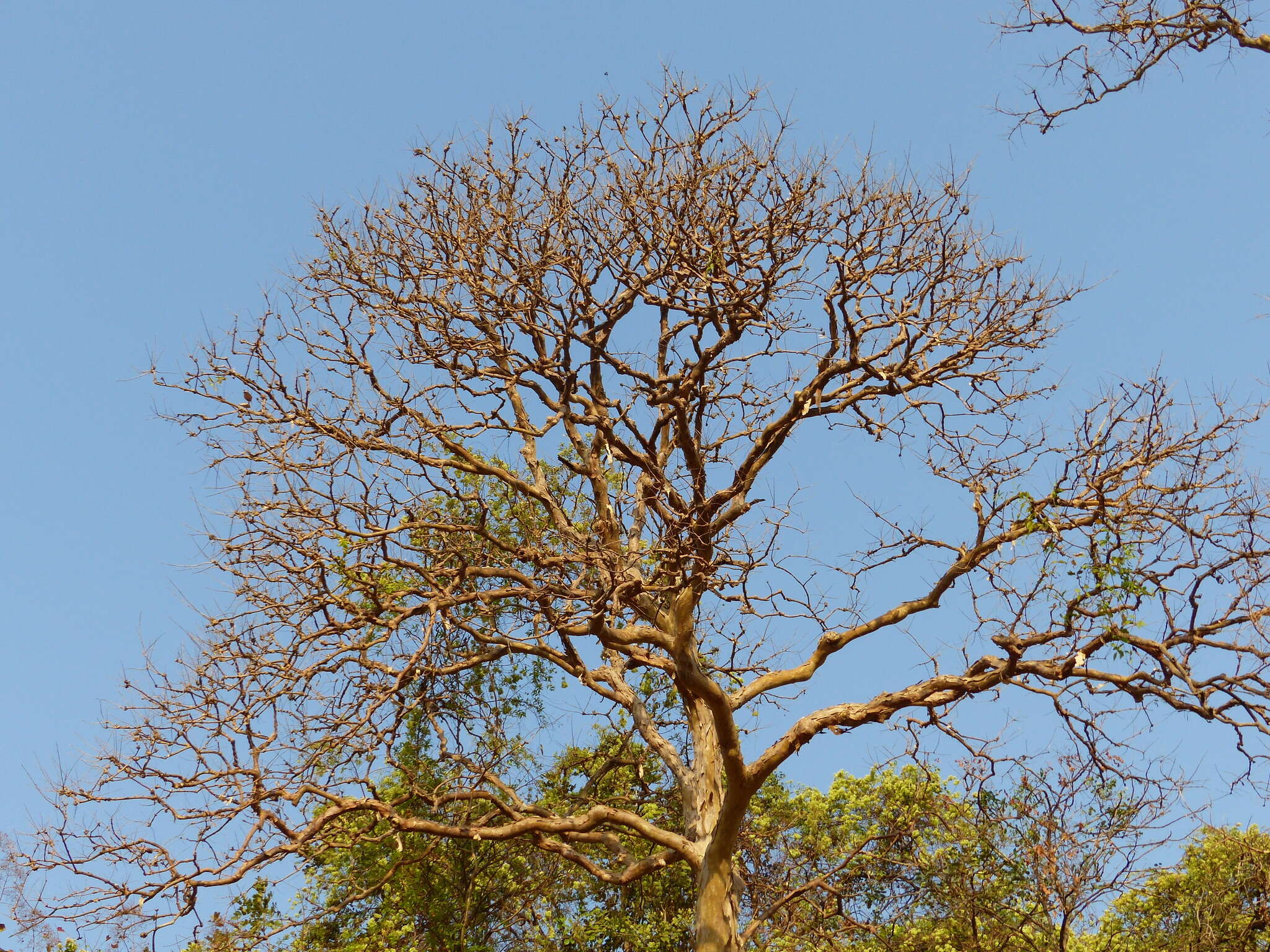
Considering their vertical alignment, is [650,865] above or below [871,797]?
below

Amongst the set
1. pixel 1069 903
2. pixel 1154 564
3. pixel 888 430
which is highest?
pixel 888 430

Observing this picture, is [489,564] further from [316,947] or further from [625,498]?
[316,947]

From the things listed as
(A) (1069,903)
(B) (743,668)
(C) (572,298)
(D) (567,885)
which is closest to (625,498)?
(C) (572,298)

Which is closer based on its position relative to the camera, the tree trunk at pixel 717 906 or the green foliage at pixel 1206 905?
the tree trunk at pixel 717 906

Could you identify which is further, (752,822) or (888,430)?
(752,822)

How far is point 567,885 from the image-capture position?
49.0 feet

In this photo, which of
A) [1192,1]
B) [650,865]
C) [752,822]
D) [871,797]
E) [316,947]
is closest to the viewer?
[1192,1]

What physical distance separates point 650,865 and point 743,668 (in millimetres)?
2224

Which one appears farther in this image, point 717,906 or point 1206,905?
point 1206,905

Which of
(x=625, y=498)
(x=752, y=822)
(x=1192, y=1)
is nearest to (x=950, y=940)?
(x=752, y=822)

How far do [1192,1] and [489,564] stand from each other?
7.58 metres

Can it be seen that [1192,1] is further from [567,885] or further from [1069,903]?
[567,885]

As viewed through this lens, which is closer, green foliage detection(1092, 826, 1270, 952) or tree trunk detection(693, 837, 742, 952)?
tree trunk detection(693, 837, 742, 952)

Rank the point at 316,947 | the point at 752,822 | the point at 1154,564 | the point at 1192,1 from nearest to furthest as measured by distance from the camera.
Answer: the point at 1192,1, the point at 1154,564, the point at 316,947, the point at 752,822
